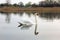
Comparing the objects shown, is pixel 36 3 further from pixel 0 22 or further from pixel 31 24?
pixel 0 22

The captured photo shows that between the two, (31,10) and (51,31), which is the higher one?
(31,10)

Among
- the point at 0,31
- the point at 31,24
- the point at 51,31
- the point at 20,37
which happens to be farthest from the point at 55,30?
the point at 0,31

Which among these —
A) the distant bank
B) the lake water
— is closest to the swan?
the lake water

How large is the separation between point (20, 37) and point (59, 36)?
0.55 m

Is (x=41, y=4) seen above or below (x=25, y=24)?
above

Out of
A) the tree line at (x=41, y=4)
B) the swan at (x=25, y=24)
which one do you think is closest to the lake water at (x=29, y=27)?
the swan at (x=25, y=24)

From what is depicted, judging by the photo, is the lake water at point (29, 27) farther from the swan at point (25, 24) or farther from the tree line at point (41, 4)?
the tree line at point (41, 4)

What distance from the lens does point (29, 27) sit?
3.29m

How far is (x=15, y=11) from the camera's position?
3.46 m

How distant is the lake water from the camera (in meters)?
3.05

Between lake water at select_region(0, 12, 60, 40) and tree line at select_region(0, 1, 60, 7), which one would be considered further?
tree line at select_region(0, 1, 60, 7)

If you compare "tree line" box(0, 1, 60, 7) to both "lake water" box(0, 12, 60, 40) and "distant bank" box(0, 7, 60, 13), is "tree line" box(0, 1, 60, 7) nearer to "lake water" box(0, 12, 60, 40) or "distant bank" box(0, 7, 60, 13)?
"distant bank" box(0, 7, 60, 13)

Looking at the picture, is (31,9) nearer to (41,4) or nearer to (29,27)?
(41,4)

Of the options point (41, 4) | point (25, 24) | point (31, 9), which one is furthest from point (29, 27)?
point (41, 4)
